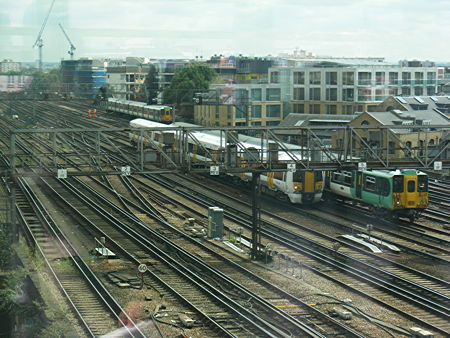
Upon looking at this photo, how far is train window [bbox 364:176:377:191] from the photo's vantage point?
38.9ft

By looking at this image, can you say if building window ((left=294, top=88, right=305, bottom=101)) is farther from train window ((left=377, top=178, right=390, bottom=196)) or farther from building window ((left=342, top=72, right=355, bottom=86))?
train window ((left=377, top=178, right=390, bottom=196))

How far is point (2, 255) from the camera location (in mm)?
7359

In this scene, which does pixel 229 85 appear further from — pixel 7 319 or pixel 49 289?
pixel 7 319

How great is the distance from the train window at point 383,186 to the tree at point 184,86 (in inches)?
245

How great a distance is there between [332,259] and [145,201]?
A: 4.87 meters

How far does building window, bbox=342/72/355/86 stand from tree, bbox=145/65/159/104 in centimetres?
499

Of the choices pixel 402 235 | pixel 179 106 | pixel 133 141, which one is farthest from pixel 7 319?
pixel 179 106

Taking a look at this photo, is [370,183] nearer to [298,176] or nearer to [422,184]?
[422,184]

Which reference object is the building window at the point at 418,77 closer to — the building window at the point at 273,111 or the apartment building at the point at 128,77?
the building window at the point at 273,111

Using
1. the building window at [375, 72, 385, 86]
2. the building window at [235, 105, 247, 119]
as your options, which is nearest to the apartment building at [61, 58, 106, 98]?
the building window at [235, 105, 247, 119]

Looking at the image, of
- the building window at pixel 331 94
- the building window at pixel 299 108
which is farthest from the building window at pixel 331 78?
the building window at pixel 299 108

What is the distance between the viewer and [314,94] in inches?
655

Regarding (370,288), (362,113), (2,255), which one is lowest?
(370,288)

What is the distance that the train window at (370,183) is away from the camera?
38.9ft
